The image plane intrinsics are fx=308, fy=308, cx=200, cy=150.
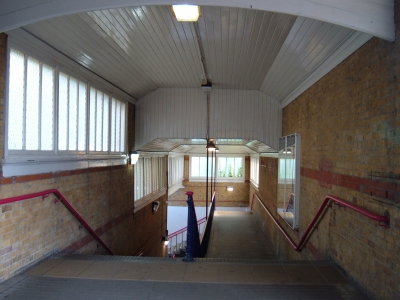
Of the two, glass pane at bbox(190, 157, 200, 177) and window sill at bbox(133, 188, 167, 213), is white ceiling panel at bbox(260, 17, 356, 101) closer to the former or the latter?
window sill at bbox(133, 188, 167, 213)

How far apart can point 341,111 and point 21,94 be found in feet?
13.4

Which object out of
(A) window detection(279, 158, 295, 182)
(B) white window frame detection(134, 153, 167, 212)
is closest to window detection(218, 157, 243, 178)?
(B) white window frame detection(134, 153, 167, 212)

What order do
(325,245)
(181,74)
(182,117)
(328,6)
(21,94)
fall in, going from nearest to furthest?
(328,6), (21,94), (325,245), (181,74), (182,117)

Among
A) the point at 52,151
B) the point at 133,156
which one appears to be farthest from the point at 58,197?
the point at 133,156

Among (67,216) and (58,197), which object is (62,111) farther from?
(67,216)

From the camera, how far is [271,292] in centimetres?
333

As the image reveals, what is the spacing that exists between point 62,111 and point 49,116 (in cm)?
41

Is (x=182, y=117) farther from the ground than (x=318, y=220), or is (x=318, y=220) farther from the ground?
(x=182, y=117)

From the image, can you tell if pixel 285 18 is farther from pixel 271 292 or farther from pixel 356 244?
pixel 271 292

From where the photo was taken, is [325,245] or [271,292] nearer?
[271,292]

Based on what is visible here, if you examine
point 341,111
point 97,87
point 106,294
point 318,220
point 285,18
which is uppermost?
point 285,18

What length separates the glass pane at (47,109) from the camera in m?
4.26

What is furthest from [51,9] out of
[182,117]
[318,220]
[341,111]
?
[182,117]

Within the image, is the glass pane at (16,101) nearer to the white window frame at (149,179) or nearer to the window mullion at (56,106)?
the window mullion at (56,106)
